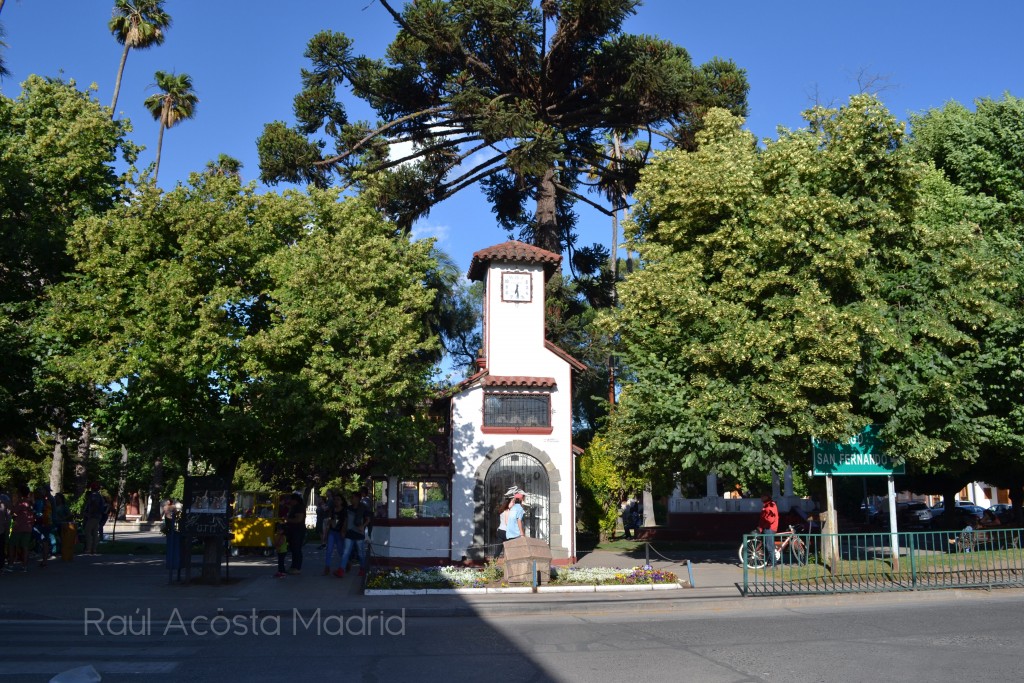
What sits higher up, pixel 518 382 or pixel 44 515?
pixel 518 382

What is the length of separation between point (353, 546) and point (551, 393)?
6.34m

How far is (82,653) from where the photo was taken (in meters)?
9.14

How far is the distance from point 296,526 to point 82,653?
904cm

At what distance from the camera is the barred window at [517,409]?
21.3 meters

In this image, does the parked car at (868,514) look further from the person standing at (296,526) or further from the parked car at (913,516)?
the person standing at (296,526)

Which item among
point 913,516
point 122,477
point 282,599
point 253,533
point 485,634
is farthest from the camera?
point 913,516

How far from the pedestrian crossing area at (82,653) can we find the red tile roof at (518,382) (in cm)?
1145

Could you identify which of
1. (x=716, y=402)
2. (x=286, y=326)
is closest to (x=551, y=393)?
(x=716, y=402)

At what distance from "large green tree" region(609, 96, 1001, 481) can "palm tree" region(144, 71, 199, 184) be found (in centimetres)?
2966

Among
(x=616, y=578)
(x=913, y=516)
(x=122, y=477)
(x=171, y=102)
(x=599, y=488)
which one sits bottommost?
(x=913, y=516)

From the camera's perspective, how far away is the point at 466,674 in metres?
8.11

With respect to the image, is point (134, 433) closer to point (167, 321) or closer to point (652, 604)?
point (167, 321)

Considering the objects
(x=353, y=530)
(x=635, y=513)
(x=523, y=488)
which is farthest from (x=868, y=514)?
(x=353, y=530)

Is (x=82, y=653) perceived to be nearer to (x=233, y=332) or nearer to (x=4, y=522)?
(x=233, y=332)
